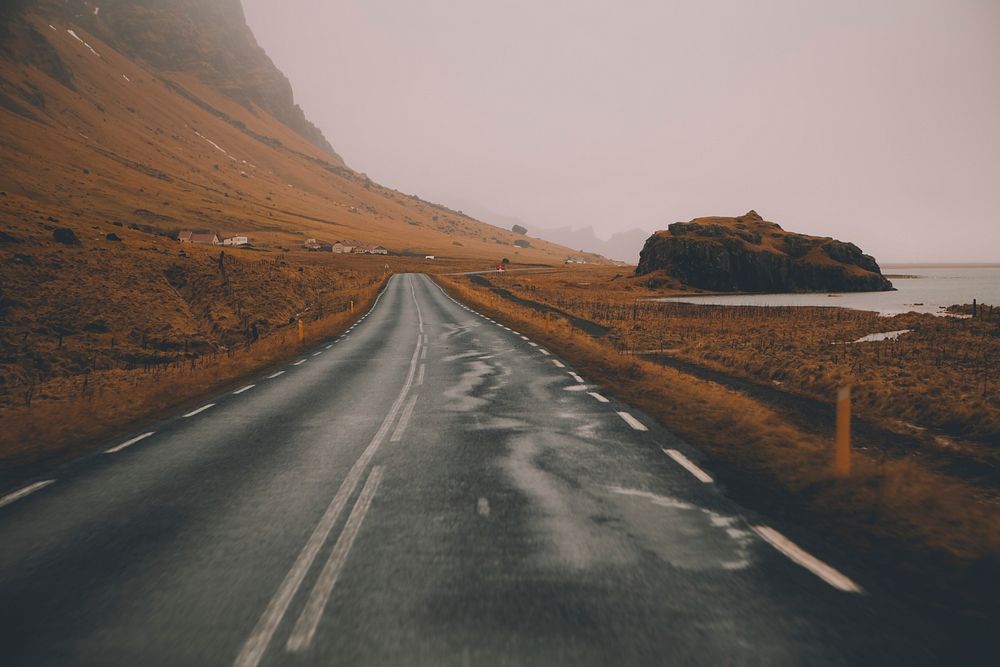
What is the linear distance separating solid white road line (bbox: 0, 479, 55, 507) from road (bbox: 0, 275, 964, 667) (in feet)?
0.10

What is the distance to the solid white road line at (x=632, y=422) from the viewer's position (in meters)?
8.45

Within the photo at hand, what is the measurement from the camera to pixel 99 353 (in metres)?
19.1

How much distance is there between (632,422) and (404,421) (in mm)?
4063

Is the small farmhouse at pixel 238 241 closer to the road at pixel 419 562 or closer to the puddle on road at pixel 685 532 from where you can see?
the road at pixel 419 562

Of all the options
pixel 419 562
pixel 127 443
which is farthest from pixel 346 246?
pixel 419 562

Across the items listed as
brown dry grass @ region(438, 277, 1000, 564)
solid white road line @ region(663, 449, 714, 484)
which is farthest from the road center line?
brown dry grass @ region(438, 277, 1000, 564)

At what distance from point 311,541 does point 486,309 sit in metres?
31.0

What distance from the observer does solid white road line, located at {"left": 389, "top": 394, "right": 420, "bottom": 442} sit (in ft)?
26.7

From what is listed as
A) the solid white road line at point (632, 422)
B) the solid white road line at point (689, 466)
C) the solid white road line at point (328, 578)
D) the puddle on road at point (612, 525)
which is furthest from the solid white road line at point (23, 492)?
the solid white road line at point (632, 422)

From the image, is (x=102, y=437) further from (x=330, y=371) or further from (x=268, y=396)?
(x=330, y=371)

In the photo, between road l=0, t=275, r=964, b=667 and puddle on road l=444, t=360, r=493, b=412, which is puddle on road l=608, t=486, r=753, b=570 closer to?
road l=0, t=275, r=964, b=667

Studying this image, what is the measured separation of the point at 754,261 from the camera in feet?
262

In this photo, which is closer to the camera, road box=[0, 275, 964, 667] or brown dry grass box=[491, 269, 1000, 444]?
road box=[0, 275, 964, 667]

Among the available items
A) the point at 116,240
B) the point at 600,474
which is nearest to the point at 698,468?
the point at 600,474
